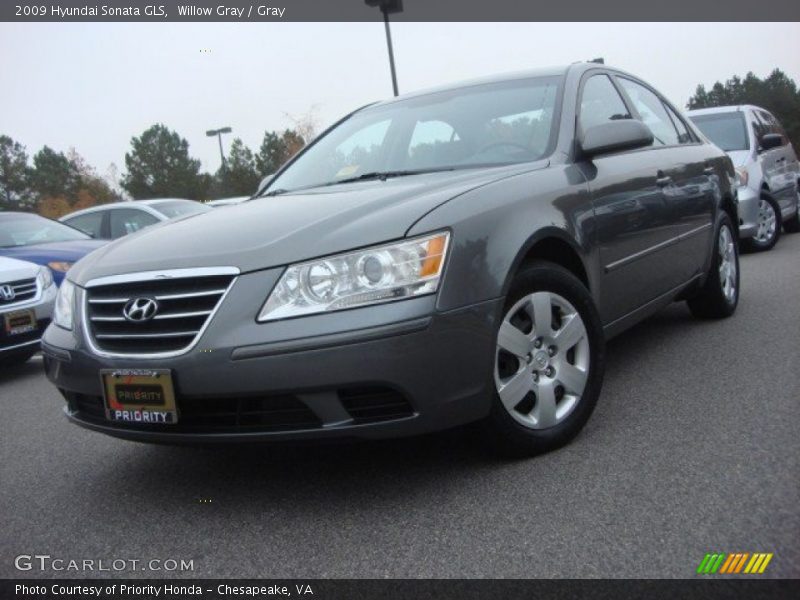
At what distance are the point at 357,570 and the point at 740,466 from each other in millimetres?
1363

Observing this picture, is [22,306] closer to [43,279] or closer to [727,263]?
[43,279]

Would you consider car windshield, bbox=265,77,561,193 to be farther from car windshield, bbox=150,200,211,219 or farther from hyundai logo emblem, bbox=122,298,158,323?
car windshield, bbox=150,200,211,219

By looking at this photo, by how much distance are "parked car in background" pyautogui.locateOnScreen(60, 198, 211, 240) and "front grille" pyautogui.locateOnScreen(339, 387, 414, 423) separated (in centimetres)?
784

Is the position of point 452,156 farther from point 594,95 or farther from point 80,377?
point 80,377

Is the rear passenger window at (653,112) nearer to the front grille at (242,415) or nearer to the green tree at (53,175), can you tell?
the front grille at (242,415)

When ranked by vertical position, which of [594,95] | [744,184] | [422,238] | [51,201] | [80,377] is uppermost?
[594,95]

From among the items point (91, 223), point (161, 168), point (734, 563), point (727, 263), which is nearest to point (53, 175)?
point (161, 168)

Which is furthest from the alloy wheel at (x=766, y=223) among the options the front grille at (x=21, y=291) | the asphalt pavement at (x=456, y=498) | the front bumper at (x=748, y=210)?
the front grille at (x=21, y=291)

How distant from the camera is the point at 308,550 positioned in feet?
7.77

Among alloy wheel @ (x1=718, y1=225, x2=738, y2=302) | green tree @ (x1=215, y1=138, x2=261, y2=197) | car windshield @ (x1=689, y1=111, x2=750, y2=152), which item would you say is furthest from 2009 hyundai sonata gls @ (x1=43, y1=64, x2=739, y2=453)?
green tree @ (x1=215, y1=138, x2=261, y2=197)

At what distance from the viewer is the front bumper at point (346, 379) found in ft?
7.95

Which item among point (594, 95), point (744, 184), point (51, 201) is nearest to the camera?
point (594, 95)

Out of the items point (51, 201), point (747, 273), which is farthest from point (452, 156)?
point (51, 201)

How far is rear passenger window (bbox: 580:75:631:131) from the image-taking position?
149 inches
